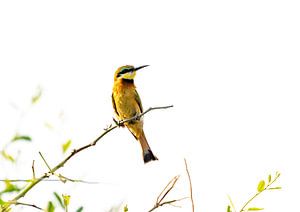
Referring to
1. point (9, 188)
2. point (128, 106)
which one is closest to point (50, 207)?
point (9, 188)

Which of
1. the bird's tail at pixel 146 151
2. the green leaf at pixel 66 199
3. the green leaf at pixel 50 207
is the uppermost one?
the bird's tail at pixel 146 151

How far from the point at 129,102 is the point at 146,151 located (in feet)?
2.24

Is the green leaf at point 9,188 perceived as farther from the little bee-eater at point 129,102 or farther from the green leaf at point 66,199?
the little bee-eater at point 129,102

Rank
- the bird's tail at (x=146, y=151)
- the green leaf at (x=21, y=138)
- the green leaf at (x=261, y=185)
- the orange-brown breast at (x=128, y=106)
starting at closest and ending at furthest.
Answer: the green leaf at (x=21, y=138)
the green leaf at (x=261, y=185)
the orange-brown breast at (x=128, y=106)
the bird's tail at (x=146, y=151)

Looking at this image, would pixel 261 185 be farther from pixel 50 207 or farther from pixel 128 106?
pixel 128 106

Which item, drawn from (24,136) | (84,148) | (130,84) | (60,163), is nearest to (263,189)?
(84,148)

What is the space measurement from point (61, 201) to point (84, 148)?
8.9 inches

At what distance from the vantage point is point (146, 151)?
741cm

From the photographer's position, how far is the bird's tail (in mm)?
7301

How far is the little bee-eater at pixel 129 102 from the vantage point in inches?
277

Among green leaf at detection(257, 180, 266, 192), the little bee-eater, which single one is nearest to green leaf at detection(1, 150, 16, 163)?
green leaf at detection(257, 180, 266, 192)

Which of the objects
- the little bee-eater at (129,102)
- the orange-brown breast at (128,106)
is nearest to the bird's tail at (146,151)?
the little bee-eater at (129,102)

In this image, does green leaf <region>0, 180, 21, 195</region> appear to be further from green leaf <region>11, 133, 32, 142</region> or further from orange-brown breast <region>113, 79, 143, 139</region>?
orange-brown breast <region>113, 79, 143, 139</region>

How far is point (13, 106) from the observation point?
1.53m
